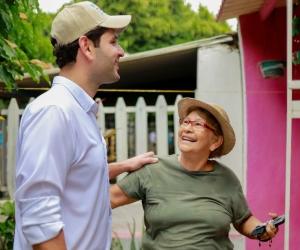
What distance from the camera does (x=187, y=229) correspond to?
Result: 2.62 metres

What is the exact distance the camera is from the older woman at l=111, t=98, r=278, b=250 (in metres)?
2.62

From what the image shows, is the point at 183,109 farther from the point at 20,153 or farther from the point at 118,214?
the point at 118,214

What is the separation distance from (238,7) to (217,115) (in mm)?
2537

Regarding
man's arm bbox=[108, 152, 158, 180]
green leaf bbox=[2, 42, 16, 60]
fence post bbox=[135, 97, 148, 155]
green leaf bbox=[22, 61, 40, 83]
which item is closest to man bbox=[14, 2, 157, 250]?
man's arm bbox=[108, 152, 158, 180]

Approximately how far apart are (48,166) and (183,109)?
1.46 m

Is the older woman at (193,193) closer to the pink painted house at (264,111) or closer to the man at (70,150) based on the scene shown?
the man at (70,150)

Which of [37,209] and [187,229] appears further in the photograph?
[187,229]

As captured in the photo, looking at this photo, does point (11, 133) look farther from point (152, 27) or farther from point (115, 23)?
point (152, 27)

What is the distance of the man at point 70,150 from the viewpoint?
5.13ft

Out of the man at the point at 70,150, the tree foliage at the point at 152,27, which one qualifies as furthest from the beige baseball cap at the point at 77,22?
the tree foliage at the point at 152,27

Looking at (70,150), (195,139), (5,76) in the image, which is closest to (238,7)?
(5,76)

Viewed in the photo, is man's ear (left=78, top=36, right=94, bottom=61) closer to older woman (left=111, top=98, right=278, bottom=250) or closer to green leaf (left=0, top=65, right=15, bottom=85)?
older woman (left=111, top=98, right=278, bottom=250)

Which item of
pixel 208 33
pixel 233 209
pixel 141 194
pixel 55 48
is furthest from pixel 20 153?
pixel 208 33

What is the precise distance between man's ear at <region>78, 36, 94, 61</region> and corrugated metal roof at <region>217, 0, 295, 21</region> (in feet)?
10.3
